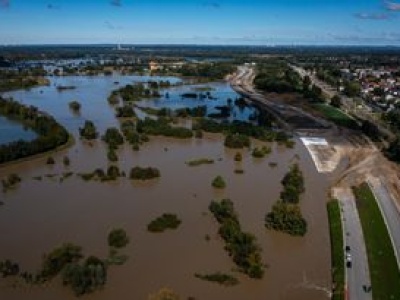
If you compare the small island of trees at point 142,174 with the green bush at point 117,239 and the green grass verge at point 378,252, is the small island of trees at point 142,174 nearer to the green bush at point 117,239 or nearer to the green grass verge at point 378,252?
the green bush at point 117,239

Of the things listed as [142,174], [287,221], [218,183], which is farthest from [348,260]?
[142,174]

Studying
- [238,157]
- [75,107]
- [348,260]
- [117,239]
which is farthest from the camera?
[75,107]

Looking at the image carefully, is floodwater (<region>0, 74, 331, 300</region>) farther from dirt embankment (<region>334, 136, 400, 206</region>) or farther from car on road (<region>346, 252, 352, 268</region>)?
dirt embankment (<region>334, 136, 400, 206</region>)

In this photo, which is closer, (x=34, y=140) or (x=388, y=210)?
(x=388, y=210)

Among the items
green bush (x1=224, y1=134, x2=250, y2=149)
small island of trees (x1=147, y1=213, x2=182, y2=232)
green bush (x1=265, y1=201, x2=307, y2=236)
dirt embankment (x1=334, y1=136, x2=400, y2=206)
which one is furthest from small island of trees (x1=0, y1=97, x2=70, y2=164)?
dirt embankment (x1=334, y1=136, x2=400, y2=206)

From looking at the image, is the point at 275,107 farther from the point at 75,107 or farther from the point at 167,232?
the point at 167,232

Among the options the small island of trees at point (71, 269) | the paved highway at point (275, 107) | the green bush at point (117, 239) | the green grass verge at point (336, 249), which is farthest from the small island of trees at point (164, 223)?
the paved highway at point (275, 107)

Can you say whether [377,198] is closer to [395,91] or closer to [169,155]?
[169,155]
